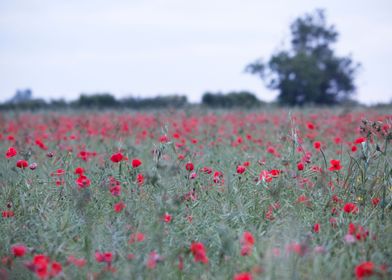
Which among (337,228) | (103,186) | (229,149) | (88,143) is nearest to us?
(337,228)

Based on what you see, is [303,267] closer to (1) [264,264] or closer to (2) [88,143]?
(1) [264,264]

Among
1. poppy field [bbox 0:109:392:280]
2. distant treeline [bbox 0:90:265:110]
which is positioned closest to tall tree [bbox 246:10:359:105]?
distant treeline [bbox 0:90:265:110]

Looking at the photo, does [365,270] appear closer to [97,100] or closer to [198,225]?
[198,225]

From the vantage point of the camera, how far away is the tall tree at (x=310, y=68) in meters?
30.6

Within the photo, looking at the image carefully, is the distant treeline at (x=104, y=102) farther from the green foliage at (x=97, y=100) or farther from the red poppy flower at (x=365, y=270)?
the red poppy flower at (x=365, y=270)

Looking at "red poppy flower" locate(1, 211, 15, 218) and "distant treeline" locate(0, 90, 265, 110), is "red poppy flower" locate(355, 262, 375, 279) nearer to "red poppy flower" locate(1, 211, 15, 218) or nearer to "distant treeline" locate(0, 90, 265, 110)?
"red poppy flower" locate(1, 211, 15, 218)

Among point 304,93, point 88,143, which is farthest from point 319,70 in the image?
point 88,143

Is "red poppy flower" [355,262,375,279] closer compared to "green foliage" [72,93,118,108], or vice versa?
"red poppy flower" [355,262,375,279]

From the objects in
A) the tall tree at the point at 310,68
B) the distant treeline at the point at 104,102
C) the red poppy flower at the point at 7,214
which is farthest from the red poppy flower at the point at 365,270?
the tall tree at the point at 310,68

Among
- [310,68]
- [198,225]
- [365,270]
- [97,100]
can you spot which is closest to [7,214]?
[198,225]

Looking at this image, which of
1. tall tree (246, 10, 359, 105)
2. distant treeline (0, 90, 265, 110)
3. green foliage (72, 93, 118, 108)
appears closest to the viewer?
distant treeline (0, 90, 265, 110)

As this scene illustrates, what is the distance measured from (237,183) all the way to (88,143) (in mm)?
3743

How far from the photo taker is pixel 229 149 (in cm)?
637

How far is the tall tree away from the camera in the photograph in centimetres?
3061
